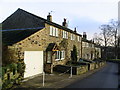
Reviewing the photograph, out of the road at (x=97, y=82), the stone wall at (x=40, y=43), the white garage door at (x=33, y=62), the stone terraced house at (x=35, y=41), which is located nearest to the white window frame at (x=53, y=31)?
the stone terraced house at (x=35, y=41)

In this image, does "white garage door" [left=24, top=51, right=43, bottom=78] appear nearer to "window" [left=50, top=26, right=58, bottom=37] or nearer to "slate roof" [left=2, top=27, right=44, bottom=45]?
"slate roof" [left=2, top=27, right=44, bottom=45]

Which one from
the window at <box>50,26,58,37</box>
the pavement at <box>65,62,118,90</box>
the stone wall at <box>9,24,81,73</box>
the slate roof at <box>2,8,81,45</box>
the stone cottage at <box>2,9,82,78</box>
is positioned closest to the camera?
the pavement at <box>65,62,118,90</box>

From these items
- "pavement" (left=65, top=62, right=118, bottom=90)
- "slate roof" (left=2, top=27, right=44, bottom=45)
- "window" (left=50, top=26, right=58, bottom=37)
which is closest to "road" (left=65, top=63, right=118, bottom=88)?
"pavement" (left=65, top=62, right=118, bottom=90)

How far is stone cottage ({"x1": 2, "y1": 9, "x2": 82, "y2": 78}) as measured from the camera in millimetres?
13469

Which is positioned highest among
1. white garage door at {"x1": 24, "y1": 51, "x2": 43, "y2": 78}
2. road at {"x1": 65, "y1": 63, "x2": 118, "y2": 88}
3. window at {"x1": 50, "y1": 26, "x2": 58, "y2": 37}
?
window at {"x1": 50, "y1": 26, "x2": 58, "y2": 37}

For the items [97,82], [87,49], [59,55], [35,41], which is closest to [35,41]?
[35,41]

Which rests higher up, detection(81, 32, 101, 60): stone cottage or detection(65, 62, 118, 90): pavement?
detection(81, 32, 101, 60): stone cottage

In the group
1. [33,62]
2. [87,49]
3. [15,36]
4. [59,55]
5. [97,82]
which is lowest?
[97,82]

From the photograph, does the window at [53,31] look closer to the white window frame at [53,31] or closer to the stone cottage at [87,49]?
the white window frame at [53,31]

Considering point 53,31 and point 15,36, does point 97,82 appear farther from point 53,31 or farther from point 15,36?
point 15,36

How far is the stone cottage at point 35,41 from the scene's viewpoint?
13.5 m

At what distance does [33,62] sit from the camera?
47.5 ft

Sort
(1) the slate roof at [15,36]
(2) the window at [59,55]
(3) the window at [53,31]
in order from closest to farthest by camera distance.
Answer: (1) the slate roof at [15,36]
(3) the window at [53,31]
(2) the window at [59,55]

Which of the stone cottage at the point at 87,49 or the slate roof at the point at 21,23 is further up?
the slate roof at the point at 21,23
